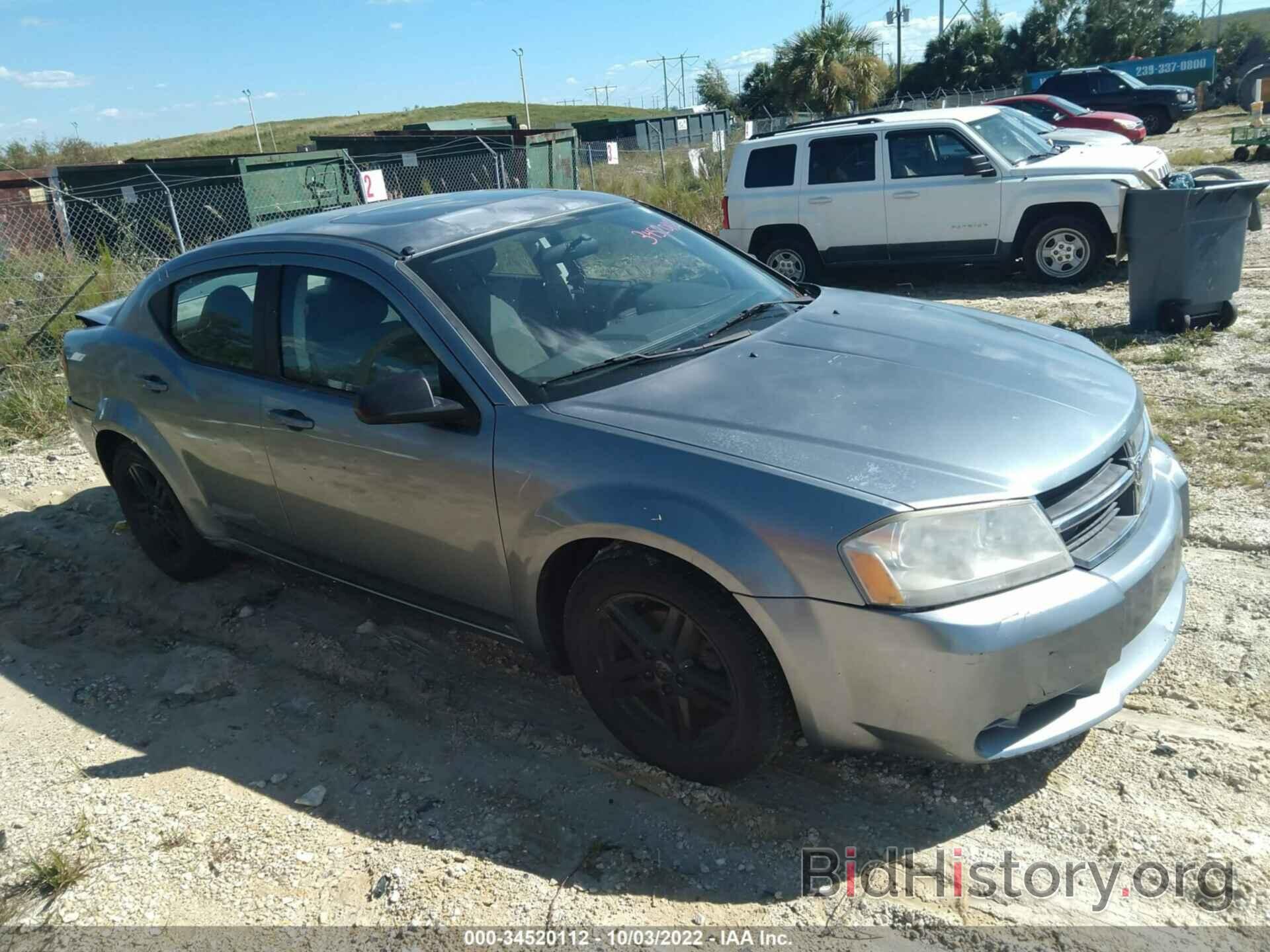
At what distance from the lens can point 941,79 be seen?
5434 cm

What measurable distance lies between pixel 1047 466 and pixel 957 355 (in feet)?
2.47

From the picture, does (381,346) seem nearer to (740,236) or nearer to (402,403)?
(402,403)

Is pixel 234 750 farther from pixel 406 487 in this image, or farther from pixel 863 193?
pixel 863 193

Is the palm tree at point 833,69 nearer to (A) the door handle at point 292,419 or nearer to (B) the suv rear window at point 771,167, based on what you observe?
(B) the suv rear window at point 771,167

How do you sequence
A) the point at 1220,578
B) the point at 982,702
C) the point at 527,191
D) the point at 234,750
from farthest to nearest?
the point at 527,191 → the point at 1220,578 → the point at 234,750 → the point at 982,702

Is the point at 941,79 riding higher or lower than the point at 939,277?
higher

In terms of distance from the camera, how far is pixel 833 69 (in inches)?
1463

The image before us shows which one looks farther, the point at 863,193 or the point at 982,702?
the point at 863,193

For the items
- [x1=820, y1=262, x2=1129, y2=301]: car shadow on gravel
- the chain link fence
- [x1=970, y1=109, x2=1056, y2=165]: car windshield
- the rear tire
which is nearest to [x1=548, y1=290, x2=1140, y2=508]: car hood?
the rear tire

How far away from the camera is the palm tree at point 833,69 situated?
3722cm

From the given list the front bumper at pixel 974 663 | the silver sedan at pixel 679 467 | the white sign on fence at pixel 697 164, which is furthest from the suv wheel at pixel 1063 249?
the white sign on fence at pixel 697 164

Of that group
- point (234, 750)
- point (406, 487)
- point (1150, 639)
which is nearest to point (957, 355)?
point (1150, 639)

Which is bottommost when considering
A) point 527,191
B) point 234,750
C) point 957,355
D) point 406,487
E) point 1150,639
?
point 234,750

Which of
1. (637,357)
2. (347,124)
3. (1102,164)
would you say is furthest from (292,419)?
(347,124)
